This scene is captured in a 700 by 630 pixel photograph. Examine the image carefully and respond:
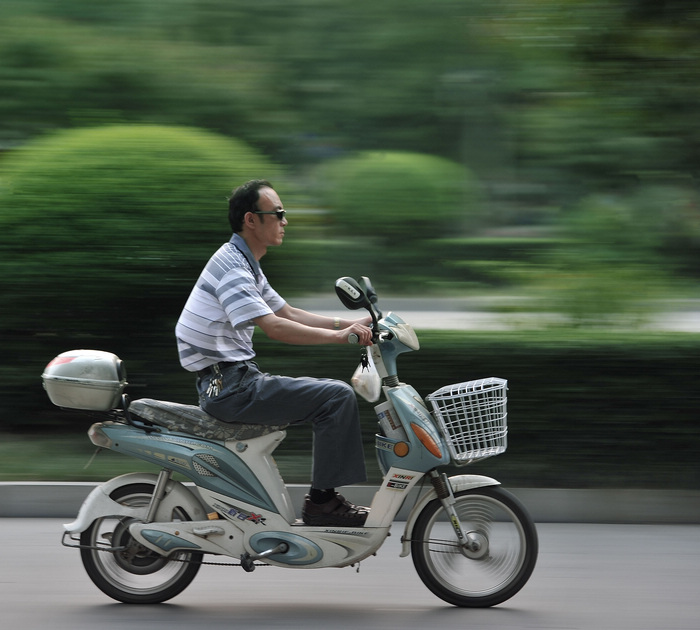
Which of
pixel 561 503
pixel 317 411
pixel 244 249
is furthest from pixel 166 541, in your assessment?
pixel 561 503

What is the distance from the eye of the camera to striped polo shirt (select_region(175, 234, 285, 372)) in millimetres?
4262

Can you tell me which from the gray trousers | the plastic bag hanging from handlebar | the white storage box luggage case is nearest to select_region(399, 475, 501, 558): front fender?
the gray trousers

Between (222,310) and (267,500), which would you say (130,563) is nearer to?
(267,500)

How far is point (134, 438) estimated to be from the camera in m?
4.44

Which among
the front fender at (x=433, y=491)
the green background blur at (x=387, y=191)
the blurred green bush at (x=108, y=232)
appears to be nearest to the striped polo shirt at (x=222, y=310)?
the front fender at (x=433, y=491)

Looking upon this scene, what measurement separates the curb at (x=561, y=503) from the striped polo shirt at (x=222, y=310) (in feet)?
6.40

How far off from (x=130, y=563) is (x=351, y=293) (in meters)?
1.55

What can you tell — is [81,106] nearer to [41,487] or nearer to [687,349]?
[41,487]

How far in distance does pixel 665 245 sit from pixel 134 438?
5.38 meters

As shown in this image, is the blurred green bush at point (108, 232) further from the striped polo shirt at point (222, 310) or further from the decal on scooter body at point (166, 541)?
the decal on scooter body at point (166, 541)

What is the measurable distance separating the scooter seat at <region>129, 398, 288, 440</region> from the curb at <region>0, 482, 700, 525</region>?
1.77m

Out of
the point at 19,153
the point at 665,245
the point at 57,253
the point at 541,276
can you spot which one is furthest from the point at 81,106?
the point at 665,245

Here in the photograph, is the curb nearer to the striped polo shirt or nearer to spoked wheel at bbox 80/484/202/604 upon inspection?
spoked wheel at bbox 80/484/202/604

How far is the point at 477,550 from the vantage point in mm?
4453
